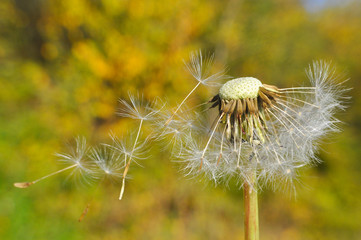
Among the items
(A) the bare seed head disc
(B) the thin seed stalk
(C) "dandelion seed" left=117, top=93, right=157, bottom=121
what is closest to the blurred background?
(C) "dandelion seed" left=117, top=93, right=157, bottom=121

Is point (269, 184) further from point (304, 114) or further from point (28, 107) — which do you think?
point (28, 107)

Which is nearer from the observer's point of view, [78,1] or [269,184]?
[269,184]

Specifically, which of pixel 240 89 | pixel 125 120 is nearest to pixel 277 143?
pixel 240 89

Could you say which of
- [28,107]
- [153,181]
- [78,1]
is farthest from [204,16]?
[28,107]

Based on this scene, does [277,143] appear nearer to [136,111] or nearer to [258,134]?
[258,134]

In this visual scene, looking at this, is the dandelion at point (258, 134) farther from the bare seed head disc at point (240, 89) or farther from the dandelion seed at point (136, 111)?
the dandelion seed at point (136, 111)

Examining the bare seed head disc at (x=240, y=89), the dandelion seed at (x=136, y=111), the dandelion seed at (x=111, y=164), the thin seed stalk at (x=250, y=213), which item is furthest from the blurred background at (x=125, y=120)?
the thin seed stalk at (x=250, y=213)
